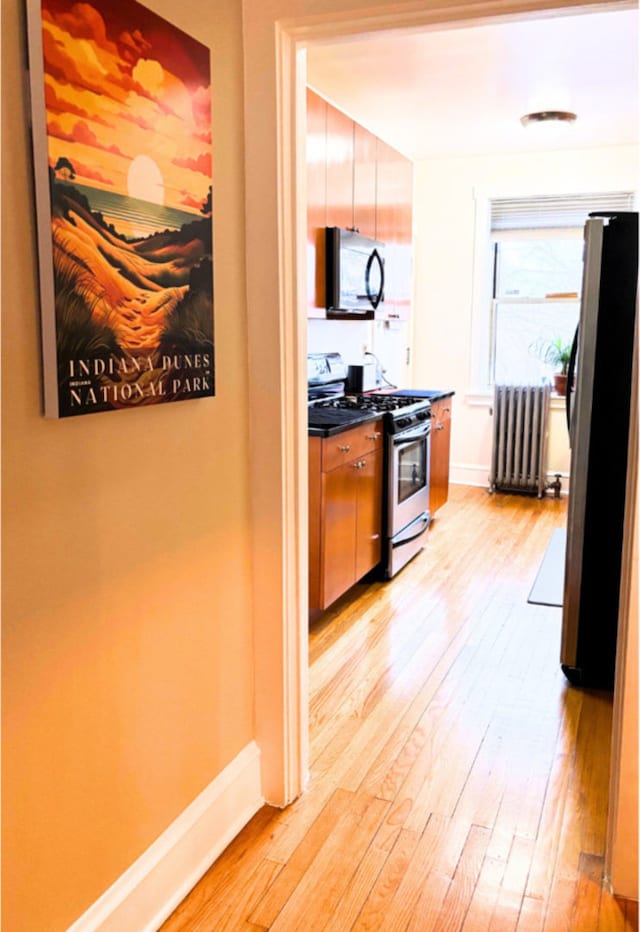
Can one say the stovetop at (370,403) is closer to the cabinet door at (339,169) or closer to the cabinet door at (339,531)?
the cabinet door at (339,531)

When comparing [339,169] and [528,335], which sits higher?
[339,169]

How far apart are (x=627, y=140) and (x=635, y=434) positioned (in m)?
4.52

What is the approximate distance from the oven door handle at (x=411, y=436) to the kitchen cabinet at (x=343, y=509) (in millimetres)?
136

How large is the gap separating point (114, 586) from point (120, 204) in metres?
0.73

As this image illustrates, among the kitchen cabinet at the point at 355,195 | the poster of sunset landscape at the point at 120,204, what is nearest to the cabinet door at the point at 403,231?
the kitchen cabinet at the point at 355,195

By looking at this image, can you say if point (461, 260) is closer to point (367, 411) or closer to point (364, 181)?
point (364, 181)

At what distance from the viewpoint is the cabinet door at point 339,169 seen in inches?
148

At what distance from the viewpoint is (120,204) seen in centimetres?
145

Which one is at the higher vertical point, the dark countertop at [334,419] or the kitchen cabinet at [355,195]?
the kitchen cabinet at [355,195]

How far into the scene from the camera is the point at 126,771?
163 centimetres

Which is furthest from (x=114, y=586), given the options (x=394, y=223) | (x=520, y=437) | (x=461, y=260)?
(x=461, y=260)

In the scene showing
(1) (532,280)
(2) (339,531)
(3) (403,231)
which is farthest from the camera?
(1) (532,280)

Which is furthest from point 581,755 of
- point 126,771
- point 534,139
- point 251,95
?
point 534,139

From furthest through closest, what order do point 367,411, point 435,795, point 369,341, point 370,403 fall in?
point 369,341
point 370,403
point 367,411
point 435,795
